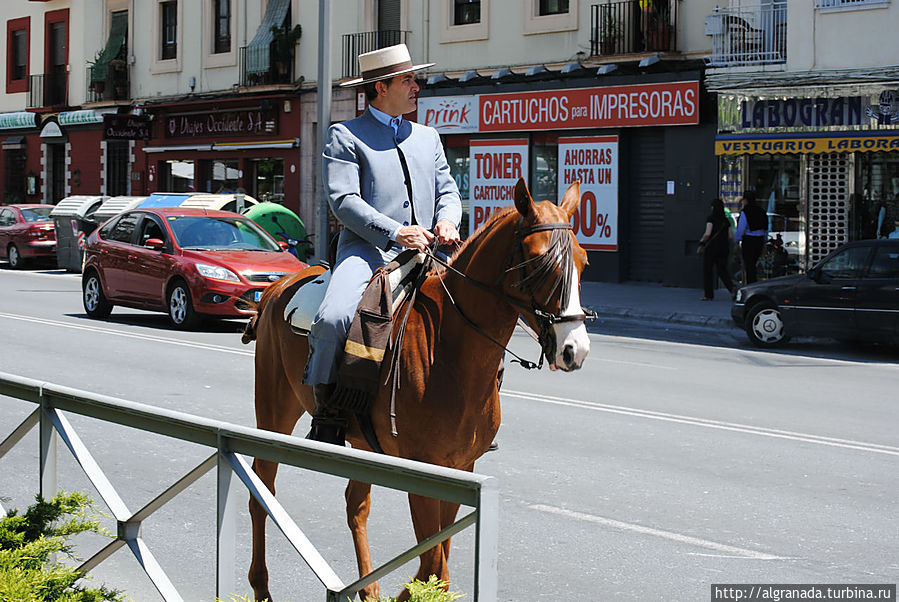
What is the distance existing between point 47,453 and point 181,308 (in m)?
12.3

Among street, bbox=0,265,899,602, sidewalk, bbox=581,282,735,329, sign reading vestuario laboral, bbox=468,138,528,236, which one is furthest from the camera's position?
sign reading vestuario laboral, bbox=468,138,528,236

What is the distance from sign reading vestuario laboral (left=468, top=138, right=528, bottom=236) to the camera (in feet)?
90.5

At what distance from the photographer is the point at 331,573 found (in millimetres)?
3385

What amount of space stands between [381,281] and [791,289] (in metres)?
12.6

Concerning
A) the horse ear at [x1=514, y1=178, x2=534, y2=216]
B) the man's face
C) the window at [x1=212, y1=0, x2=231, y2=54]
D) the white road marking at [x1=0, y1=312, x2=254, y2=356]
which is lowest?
the white road marking at [x1=0, y1=312, x2=254, y2=356]

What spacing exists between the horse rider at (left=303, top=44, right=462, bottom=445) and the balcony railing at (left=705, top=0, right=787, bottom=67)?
19.0 m

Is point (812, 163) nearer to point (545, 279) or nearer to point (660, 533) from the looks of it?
point (660, 533)

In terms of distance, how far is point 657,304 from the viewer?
21.6 meters

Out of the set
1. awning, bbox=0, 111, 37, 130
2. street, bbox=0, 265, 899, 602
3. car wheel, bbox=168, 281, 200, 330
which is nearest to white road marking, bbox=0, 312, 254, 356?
street, bbox=0, 265, 899, 602

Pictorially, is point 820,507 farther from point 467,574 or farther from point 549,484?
point 467,574

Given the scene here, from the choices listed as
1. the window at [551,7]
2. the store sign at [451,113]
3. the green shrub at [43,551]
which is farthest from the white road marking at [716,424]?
the store sign at [451,113]

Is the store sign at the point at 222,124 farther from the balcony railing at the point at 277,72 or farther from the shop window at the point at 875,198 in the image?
the shop window at the point at 875,198

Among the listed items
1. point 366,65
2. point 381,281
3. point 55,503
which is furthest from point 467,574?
point 366,65

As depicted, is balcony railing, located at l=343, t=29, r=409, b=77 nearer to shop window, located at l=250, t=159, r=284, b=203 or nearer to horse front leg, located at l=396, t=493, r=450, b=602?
shop window, located at l=250, t=159, r=284, b=203
